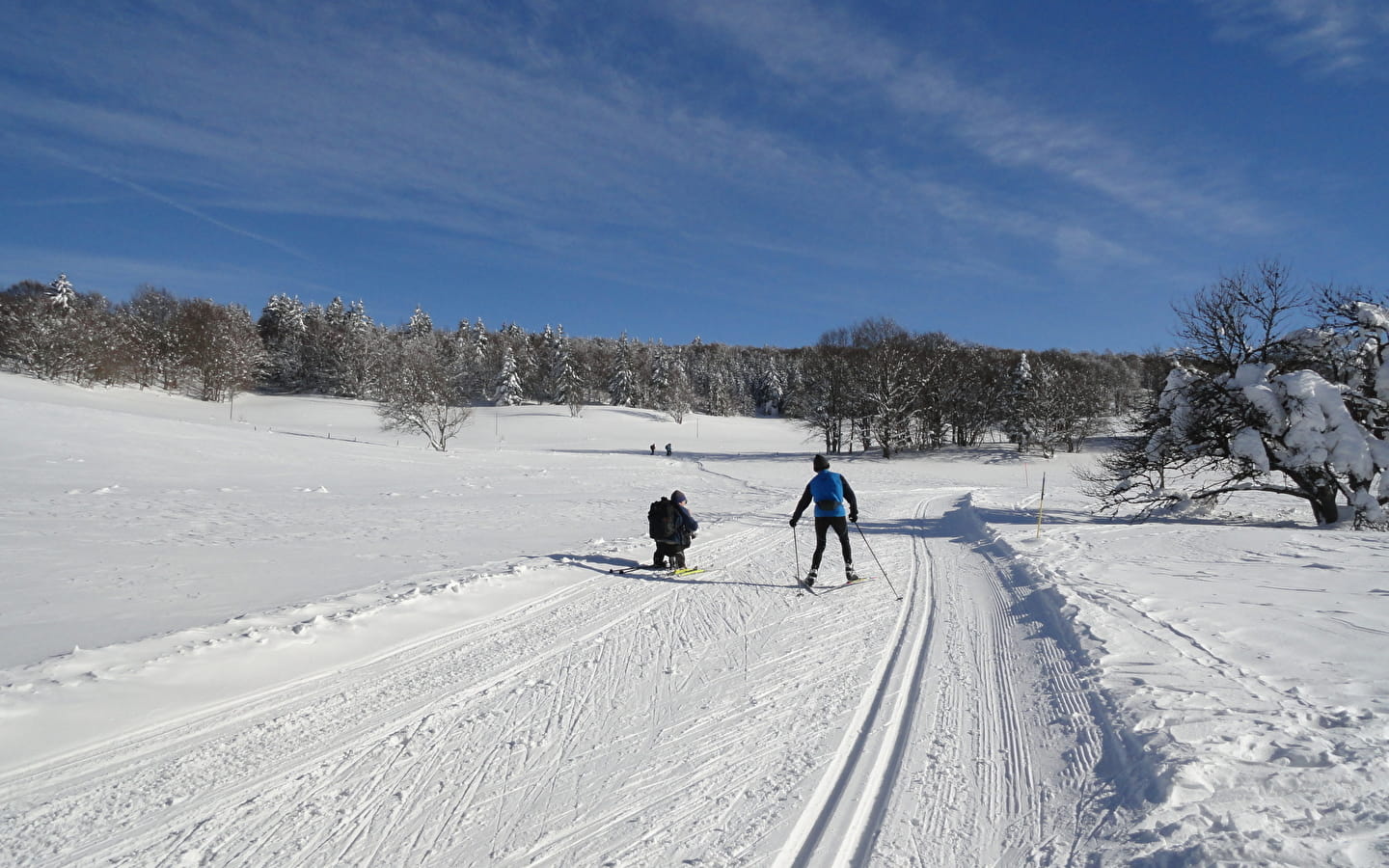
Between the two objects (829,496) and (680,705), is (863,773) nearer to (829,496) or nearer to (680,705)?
(680,705)

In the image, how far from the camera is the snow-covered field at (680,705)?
3.04 metres

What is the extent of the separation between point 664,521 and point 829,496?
2.46 metres

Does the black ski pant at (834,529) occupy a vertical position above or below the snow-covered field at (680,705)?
above

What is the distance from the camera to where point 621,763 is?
12.4 feet

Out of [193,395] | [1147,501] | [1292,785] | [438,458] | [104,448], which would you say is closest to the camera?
[1292,785]

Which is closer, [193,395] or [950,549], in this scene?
[950,549]

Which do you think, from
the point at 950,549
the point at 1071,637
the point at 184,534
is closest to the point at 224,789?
the point at 1071,637

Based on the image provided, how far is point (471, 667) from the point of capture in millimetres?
5359

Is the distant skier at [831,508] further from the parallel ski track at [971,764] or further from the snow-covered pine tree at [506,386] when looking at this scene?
the snow-covered pine tree at [506,386]

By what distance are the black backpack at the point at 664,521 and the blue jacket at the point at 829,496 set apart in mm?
1841

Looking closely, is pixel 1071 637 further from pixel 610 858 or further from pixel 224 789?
pixel 224 789

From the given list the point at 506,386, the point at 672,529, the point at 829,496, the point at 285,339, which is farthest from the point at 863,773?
the point at 285,339

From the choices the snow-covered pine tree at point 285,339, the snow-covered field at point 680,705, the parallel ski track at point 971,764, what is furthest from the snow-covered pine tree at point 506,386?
the parallel ski track at point 971,764

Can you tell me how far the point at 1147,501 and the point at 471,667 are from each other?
18.5 metres
